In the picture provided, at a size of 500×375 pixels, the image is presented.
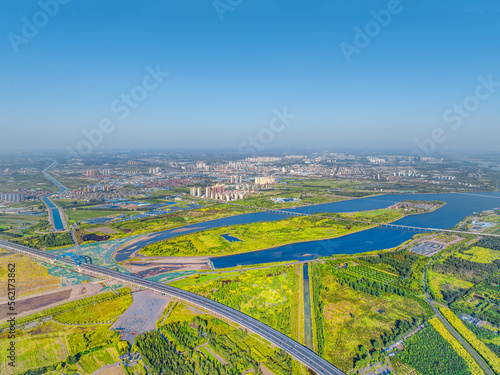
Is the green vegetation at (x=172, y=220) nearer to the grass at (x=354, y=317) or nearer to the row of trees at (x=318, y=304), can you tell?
the row of trees at (x=318, y=304)

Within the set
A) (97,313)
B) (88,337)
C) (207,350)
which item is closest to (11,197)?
(97,313)

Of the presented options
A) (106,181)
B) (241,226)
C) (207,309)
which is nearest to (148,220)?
(241,226)

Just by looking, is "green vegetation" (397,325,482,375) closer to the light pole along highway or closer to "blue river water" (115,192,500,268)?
the light pole along highway

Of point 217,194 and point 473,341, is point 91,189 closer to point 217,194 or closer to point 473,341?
point 217,194

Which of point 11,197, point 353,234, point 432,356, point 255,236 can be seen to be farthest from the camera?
point 11,197

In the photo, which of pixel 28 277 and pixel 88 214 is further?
pixel 88 214

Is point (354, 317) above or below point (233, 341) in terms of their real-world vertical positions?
below

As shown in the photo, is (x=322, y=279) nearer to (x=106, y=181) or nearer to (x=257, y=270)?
(x=257, y=270)

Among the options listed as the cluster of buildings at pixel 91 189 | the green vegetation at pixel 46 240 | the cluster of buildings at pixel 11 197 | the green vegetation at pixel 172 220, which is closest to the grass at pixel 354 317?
the green vegetation at pixel 172 220

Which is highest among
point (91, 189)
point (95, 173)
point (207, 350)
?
point (95, 173)
